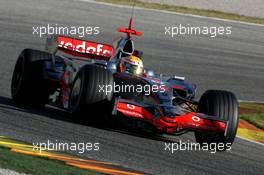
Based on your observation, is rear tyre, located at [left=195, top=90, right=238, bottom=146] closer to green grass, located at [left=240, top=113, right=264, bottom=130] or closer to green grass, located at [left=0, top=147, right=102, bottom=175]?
green grass, located at [left=240, top=113, right=264, bottom=130]

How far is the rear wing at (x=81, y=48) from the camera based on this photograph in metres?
14.0

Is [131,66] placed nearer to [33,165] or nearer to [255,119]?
[255,119]

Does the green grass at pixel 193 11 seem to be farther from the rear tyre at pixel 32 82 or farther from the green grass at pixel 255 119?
the rear tyre at pixel 32 82

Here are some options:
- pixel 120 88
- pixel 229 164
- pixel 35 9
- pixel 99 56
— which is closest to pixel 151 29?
pixel 35 9

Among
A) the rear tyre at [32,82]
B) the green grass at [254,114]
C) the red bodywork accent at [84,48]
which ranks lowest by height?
the green grass at [254,114]

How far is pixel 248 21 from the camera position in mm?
29672

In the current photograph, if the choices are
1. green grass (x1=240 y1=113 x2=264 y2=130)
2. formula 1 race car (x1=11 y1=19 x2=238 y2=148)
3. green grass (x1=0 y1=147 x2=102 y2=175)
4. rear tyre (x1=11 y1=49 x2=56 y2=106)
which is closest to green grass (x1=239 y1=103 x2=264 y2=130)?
green grass (x1=240 y1=113 x2=264 y2=130)

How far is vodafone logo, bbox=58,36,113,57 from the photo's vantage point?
1402cm

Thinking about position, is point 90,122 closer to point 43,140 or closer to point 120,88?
point 120,88

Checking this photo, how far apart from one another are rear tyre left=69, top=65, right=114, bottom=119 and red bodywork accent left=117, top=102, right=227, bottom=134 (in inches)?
12.0

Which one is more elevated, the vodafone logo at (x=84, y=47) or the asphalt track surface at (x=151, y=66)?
the vodafone logo at (x=84, y=47)

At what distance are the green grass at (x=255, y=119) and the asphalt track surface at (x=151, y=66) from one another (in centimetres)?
158

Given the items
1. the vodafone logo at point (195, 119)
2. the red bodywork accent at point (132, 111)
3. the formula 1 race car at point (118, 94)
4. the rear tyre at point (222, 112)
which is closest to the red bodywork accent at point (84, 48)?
the formula 1 race car at point (118, 94)

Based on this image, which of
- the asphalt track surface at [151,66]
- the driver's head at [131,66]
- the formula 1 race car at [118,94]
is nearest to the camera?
the asphalt track surface at [151,66]
